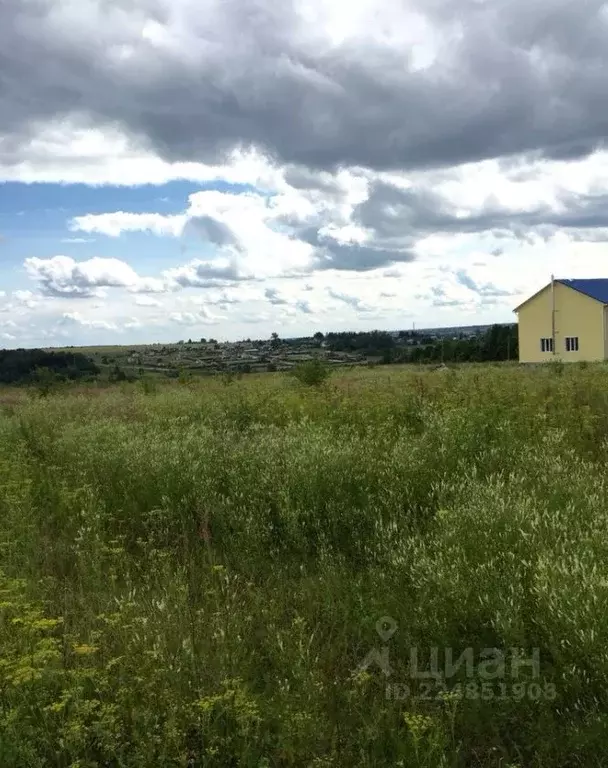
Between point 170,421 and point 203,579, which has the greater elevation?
point 170,421

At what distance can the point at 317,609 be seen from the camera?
4.34m

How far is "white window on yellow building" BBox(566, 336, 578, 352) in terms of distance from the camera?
48.8m

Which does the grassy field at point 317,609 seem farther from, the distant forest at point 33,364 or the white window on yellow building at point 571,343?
the white window on yellow building at point 571,343

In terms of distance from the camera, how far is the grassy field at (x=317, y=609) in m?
3.10

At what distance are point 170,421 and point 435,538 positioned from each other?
7582 mm

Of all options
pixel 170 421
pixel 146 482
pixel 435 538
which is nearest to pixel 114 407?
pixel 170 421

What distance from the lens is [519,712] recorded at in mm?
3217

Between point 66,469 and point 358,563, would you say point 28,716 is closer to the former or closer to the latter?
point 358,563

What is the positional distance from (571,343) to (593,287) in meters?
4.65

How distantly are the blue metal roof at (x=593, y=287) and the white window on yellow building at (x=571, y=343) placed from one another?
3412 millimetres
